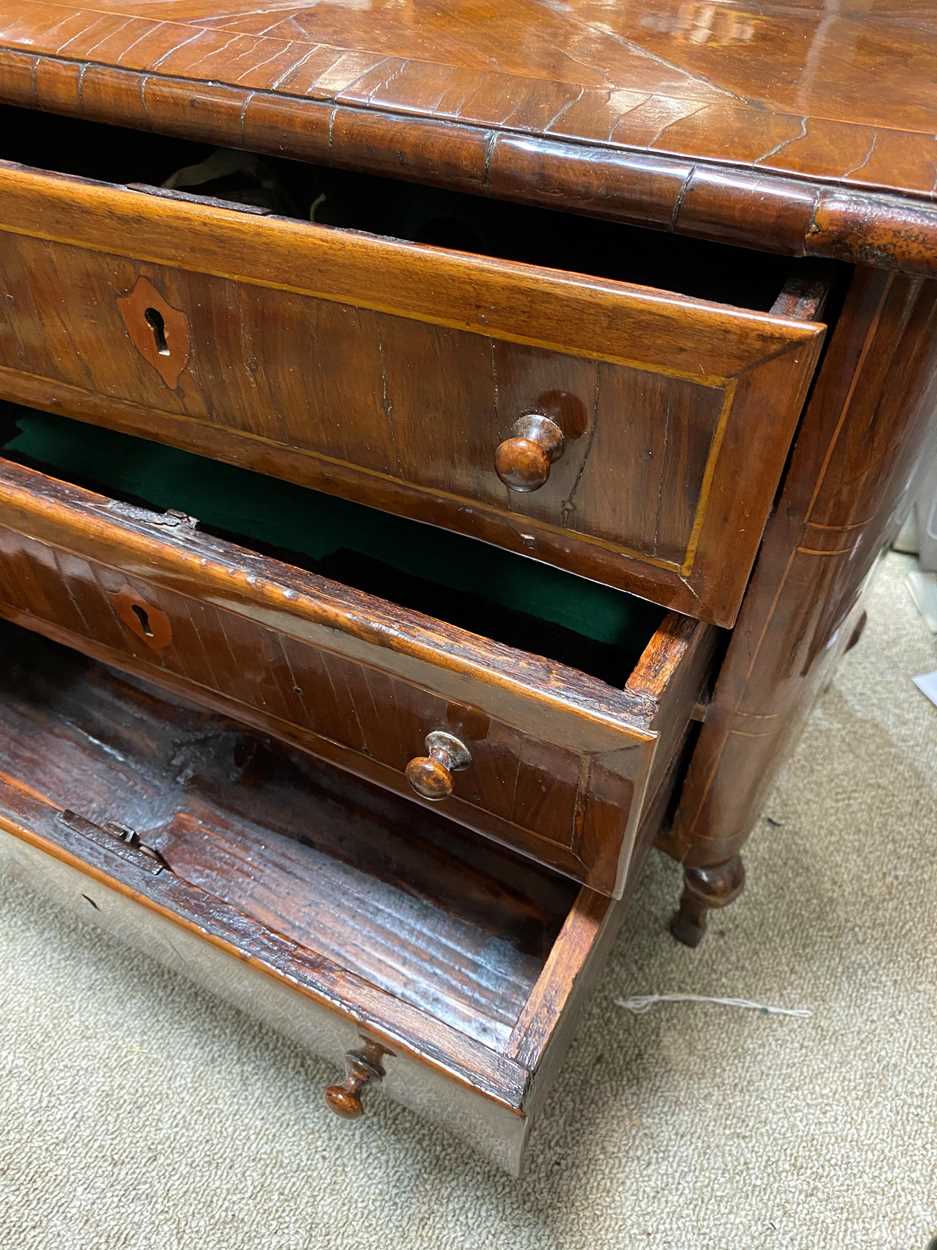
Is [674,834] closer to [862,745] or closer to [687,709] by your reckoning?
[687,709]

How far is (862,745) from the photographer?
0.96 meters

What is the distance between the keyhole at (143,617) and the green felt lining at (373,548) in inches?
3.8

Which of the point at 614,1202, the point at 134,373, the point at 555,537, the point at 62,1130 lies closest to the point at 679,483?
the point at 555,537

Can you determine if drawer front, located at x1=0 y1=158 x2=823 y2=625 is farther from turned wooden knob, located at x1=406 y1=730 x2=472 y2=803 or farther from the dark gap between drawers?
the dark gap between drawers

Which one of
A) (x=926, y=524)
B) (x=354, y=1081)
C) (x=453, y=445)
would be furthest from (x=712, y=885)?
(x=926, y=524)

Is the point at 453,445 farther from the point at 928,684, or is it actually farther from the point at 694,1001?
the point at 928,684

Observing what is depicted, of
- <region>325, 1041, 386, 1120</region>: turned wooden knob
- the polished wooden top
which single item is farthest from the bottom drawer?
the polished wooden top

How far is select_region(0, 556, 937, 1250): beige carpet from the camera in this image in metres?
0.64

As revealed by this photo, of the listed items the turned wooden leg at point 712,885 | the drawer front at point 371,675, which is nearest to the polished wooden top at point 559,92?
the drawer front at point 371,675

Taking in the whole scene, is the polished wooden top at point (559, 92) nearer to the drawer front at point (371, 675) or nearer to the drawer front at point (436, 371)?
the drawer front at point (436, 371)

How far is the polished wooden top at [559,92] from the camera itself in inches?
13.4

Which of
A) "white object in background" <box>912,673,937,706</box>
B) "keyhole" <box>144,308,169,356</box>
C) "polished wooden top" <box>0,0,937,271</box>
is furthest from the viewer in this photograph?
"white object in background" <box>912,673,937,706</box>

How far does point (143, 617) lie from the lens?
1.86 ft

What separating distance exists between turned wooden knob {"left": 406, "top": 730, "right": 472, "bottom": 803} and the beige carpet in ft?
1.14
